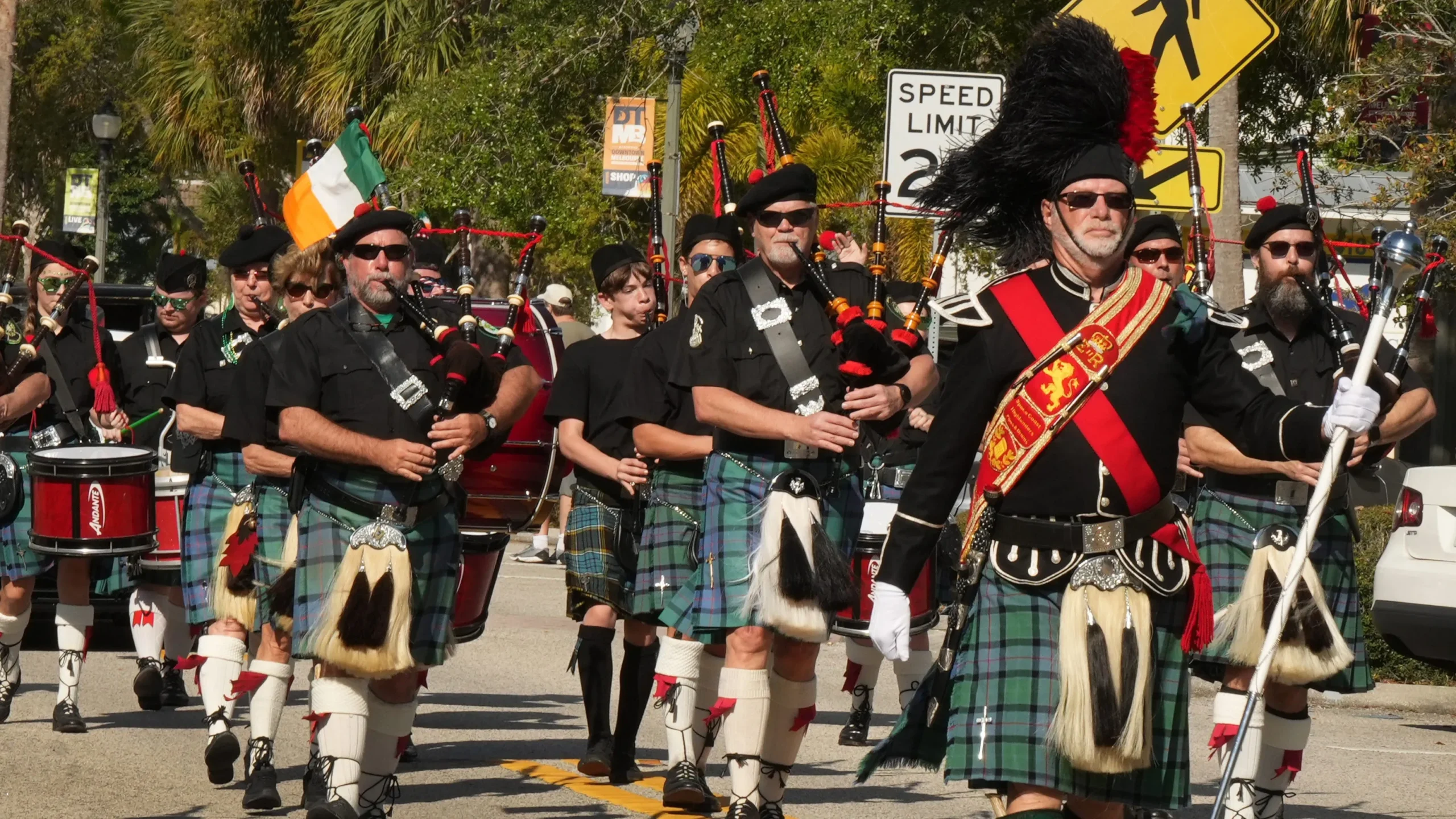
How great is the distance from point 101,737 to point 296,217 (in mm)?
2798

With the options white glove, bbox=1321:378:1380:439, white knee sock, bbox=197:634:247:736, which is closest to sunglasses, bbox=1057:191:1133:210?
white glove, bbox=1321:378:1380:439

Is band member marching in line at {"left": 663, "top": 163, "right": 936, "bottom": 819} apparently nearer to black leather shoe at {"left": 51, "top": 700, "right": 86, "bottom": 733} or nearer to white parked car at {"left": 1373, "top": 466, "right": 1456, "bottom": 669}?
black leather shoe at {"left": 51, "top": 700, "right": 86, "bottom": 733}

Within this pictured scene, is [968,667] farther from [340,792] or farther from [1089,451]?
[340,792]

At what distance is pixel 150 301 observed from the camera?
1257cm

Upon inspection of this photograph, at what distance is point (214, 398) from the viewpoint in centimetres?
871

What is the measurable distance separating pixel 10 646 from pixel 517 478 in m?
2.38

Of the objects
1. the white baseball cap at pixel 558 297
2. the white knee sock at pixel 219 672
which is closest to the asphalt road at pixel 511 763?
the white knee sock at pixel 219 672

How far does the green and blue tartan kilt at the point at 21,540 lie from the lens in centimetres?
980

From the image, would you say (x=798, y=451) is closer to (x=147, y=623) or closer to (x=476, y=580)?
(x=476, y=580)

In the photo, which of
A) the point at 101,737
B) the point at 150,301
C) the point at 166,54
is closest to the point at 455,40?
the point at 166,54

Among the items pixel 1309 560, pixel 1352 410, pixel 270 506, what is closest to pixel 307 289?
pixel 270 506

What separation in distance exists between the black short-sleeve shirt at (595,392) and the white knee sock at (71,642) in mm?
2387

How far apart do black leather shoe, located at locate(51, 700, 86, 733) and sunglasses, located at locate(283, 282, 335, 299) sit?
2.50 meters

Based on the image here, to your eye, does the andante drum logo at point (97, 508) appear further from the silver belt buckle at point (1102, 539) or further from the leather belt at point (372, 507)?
the silver belt buckle at point (1102, 539)
